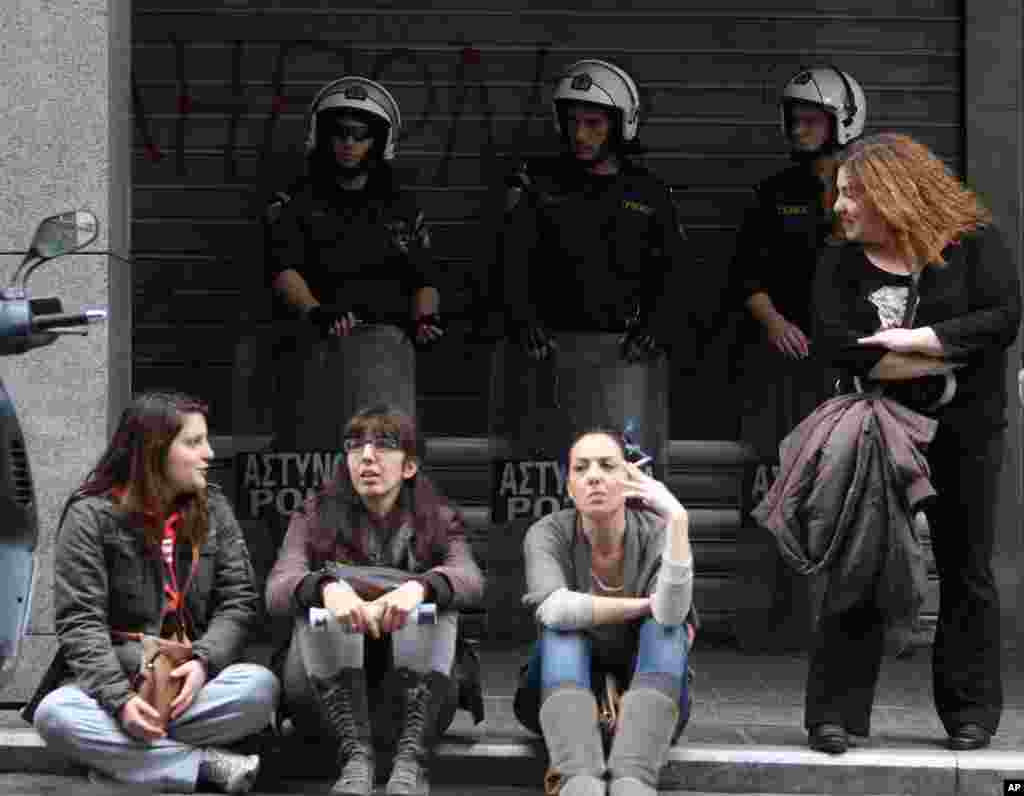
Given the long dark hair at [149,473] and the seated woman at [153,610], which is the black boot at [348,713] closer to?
the seated woman at [153,610]

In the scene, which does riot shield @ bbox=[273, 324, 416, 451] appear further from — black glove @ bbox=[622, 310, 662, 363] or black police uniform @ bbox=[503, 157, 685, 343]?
black glove @ bbox=[622, 310, 662, 363]

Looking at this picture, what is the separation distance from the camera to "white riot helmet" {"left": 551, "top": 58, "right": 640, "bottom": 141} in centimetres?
926

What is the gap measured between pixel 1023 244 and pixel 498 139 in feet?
8.34

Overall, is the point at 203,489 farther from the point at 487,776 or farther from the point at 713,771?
the point at 713,771

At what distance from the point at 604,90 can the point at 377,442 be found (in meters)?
2.68

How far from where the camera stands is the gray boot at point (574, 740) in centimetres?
649

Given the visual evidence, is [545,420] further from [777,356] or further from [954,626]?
[954,626]

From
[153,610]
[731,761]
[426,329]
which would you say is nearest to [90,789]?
[153,610]

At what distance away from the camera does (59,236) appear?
600 centimetres

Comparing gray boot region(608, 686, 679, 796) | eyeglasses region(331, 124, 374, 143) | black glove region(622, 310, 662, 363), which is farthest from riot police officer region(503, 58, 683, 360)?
gray boot region(608, 686, 679, 796)

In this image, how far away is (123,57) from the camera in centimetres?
854

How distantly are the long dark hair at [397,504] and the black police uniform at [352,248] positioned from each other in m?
2.02

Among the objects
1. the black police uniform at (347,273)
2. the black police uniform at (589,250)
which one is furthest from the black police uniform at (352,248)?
the black police uniform at (589,250)

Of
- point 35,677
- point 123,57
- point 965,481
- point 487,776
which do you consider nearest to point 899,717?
point 965,481
